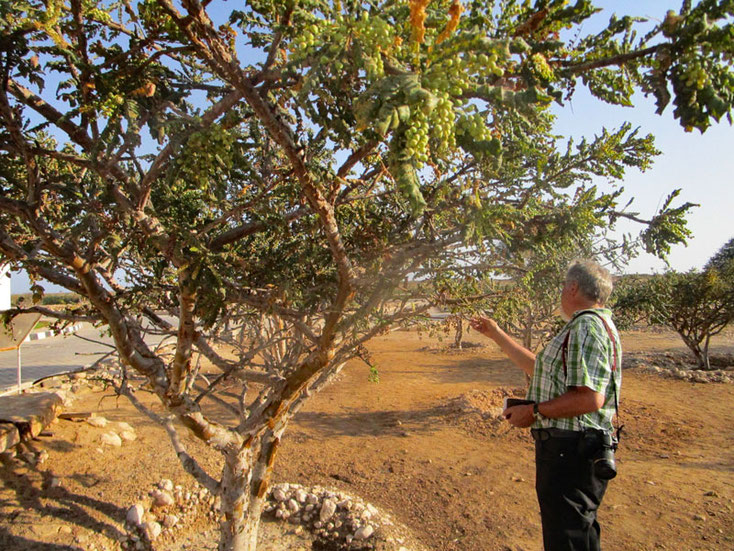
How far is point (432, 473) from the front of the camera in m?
6.12

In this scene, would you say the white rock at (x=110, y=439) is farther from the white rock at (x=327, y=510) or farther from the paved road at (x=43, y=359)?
the white rock at (x=327, y=510)

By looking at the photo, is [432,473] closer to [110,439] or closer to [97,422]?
[110,439]

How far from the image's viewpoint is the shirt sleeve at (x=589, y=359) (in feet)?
7.05

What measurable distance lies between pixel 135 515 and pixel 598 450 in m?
4.80

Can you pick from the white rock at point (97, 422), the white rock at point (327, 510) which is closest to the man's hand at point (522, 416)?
the white rock at point (327, 510)

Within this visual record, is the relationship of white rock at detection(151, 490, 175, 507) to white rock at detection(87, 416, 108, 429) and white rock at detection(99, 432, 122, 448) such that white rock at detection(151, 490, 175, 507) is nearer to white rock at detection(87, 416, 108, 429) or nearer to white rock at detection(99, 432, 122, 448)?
white rock at detection(99, 432, 122, 448)

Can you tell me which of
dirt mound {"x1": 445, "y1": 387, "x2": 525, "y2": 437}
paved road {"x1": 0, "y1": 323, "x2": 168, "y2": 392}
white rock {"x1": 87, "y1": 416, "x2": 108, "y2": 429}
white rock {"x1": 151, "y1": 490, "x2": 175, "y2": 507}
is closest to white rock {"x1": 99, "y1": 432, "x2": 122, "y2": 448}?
white rock {"x1": 87, "y1": 416, "x2": 108, "y2": 429}

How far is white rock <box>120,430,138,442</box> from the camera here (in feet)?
22.5

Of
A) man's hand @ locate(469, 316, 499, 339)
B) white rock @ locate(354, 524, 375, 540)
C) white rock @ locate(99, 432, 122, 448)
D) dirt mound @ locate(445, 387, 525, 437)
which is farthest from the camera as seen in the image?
dirt mound @ locate(445, 387, 525, 437)

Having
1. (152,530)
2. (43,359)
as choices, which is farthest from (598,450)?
(43,359)

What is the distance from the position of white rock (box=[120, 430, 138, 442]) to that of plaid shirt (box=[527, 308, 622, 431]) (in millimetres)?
6540

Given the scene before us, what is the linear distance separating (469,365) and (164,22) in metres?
13.6

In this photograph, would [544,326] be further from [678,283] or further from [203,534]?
[203,534]

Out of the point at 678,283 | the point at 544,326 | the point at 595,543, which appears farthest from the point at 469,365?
the point at 595,543
